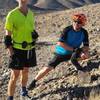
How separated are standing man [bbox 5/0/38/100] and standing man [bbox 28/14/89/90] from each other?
53 centimetres

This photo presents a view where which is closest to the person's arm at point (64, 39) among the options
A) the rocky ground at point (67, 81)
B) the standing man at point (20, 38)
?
the standing man at point (20, 38)

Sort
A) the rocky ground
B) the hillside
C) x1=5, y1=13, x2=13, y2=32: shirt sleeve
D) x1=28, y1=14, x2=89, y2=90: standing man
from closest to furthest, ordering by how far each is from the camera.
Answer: x1=5, y1=13, x2=13, y2=32: shirt sleeve, x1=28, y1=14, x2=89, y2=90: standing man, the rocky ground, the hillside

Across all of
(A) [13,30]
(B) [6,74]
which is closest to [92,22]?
(B) [6,74]

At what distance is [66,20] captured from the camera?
1895 centimetres

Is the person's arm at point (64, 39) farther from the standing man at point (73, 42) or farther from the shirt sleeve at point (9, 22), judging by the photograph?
the shirt sleeve at point (9, 22)

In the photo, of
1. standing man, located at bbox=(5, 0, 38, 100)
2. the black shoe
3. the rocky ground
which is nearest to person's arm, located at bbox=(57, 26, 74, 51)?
standing man, located at bbox=(5, 0, 38, 100)

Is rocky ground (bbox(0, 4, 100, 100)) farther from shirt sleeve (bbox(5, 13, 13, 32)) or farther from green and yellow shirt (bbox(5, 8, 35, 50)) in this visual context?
shirt sleeve (bbox(5, 13, 13, 32))

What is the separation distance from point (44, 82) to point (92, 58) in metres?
1.17

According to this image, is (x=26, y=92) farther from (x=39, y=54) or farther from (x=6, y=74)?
(x=39, y=54)

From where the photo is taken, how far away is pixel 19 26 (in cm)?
812

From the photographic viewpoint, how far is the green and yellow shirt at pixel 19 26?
7941 millimetres

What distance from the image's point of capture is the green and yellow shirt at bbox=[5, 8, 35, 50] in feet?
26.1

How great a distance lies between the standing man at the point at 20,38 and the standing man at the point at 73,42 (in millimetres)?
529

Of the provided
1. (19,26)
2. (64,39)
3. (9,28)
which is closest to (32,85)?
(64,39)
